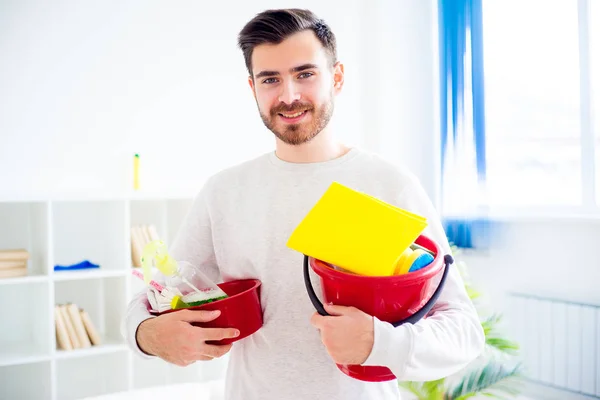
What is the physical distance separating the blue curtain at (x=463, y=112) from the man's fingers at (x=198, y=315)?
2993 millimetres

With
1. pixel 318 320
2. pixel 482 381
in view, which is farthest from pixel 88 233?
pixel 318 320

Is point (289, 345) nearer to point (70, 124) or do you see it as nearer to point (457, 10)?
point (70, 124)

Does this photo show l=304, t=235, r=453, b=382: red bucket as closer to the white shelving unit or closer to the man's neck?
the man's neck

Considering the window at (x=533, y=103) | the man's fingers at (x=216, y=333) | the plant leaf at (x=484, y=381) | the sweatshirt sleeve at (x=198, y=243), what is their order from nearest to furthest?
the man's fingers at (x=216, y=333), the sweatshirt sleeve at (x=198, y=243), the plant leaf at (x=484, y=381), the window at (x=533, y=103)

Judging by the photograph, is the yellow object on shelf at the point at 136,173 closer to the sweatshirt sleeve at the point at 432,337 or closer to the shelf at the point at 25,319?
the shelf at the point at 25,319

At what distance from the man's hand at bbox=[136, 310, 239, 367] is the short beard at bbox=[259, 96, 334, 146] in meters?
0.35

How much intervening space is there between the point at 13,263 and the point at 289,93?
233cm

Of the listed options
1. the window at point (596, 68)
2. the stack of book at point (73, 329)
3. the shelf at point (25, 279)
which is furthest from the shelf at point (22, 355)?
the window at point (596, 68)

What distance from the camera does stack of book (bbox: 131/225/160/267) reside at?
329 centimetres

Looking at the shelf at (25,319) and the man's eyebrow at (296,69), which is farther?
the shelf at (25,319)

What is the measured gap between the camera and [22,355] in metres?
2.96

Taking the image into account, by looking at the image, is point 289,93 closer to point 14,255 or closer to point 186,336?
point 186,336

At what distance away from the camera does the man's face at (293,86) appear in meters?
1.15

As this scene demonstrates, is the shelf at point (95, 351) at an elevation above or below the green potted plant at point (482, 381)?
above
